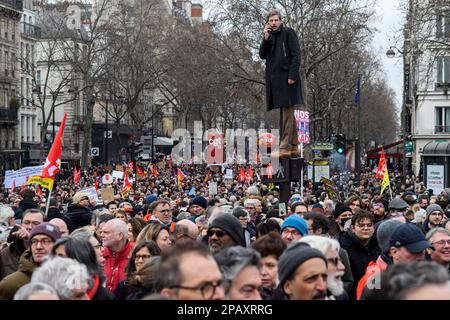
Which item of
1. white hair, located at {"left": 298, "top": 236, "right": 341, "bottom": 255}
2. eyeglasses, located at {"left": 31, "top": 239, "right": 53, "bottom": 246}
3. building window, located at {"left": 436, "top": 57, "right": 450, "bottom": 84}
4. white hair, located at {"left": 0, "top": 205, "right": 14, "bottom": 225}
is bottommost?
white hair, located at {"left": 0, "top": 205, "right": 14, "bottom": 225}

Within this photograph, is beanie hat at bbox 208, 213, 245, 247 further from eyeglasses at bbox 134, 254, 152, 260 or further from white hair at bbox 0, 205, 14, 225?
white hair at bbox 0, 205, 14, 225

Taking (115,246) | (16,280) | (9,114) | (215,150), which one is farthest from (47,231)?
(9,114)

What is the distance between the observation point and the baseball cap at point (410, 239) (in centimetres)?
718

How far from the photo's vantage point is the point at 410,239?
23.6 feet

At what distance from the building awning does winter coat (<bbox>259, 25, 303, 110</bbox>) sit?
42.4 m

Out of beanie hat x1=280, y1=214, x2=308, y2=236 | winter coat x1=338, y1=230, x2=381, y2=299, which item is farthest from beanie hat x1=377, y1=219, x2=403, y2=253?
winter coat x1=338, y1=230, x2=381, y2=299

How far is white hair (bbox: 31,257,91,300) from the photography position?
5523 millimetres

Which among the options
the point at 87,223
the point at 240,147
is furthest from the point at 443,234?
the point at 240,147

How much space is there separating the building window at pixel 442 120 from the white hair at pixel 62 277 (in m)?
58.3

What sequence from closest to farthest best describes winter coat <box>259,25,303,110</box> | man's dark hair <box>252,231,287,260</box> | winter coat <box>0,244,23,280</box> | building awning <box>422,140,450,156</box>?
man's dark hair <box>252,231,287,260</box>
winter coat <box>0,244,23,280</box>
winter coat <box>259,25,303,110</box>
building awning <box>422,140,450,156</box>

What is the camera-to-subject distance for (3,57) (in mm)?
73500

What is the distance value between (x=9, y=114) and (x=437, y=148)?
99.9 feet

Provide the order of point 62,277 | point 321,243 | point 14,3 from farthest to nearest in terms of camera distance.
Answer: point 14,3 < point 321,243 < point 62,277

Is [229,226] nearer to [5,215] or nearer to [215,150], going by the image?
[5,215]
